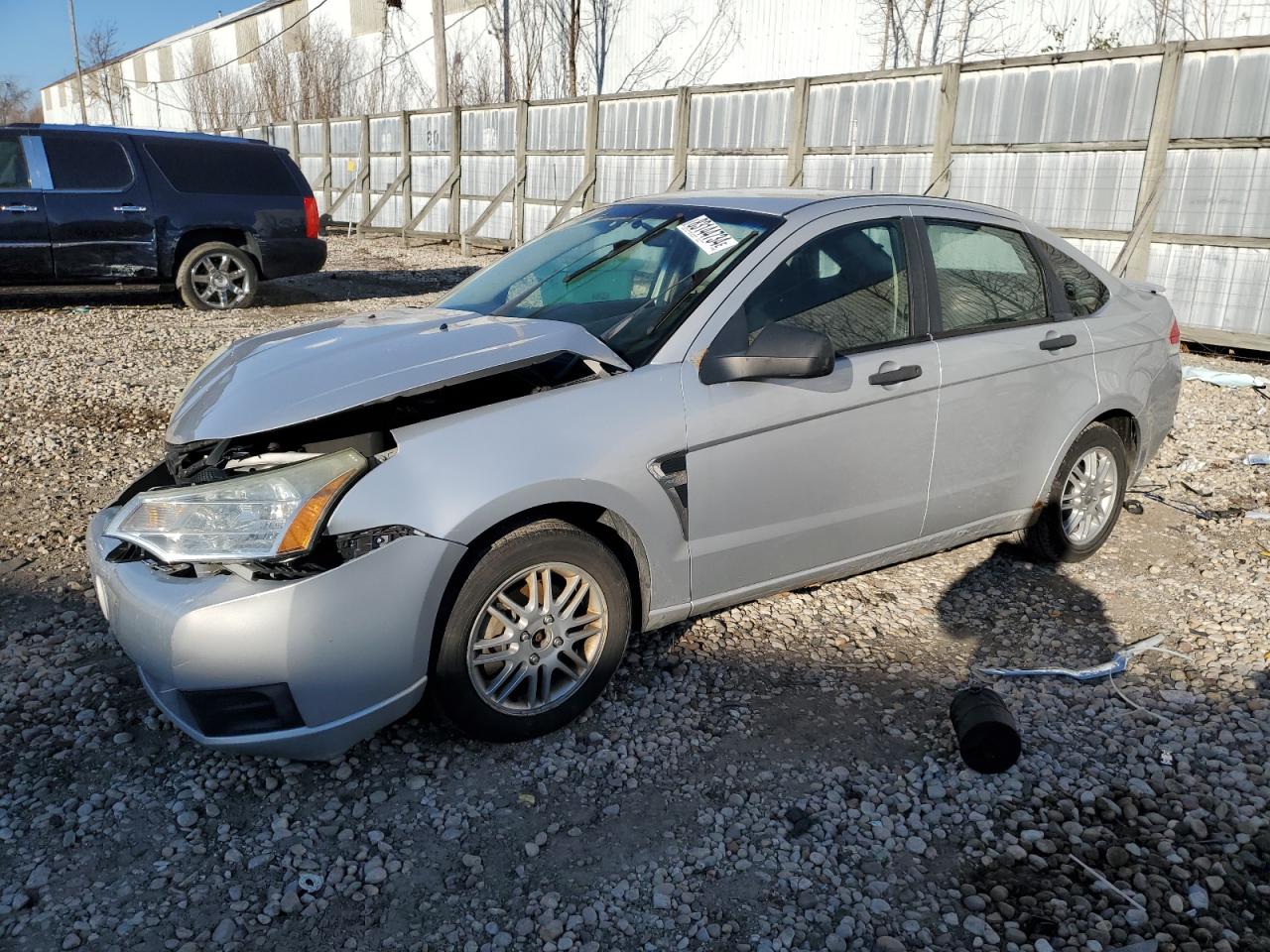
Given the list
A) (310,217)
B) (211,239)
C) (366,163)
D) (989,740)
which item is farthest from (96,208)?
(366,163)

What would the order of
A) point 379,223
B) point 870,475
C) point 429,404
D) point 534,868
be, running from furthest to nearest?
point 379,223 → point 870,475 → point 429,404 → point 534,868

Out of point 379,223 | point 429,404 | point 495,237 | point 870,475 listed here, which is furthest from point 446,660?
point 379,223

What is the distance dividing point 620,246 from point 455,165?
1791 centimetres

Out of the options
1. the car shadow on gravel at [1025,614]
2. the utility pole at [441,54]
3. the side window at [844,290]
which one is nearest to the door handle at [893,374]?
the side window at [844,290]

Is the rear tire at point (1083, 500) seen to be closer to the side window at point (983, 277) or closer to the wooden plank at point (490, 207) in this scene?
the side window at point (983, 277)

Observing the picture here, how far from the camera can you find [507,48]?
27453 mm

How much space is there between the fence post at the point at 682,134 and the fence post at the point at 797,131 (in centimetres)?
204

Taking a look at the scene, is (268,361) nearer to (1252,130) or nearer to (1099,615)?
(1099,615)

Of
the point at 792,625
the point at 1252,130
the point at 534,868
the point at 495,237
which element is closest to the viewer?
the point at 534,868

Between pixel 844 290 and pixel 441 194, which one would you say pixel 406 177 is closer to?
pixel 441 194

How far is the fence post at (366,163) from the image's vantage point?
23.4m

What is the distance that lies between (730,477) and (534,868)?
1384mm

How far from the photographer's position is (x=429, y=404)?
309cm

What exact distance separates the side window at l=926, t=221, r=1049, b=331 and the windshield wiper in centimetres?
106
